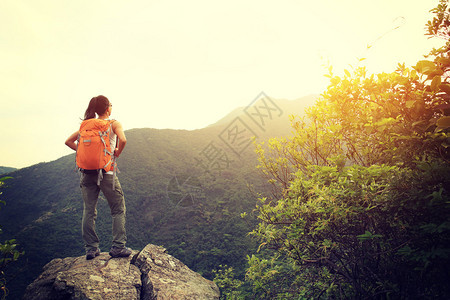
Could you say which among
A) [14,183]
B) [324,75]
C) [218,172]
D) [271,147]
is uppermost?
[14,183]

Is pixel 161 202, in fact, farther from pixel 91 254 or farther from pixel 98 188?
pixel 98 188

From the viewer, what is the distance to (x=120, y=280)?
3408 millimetres

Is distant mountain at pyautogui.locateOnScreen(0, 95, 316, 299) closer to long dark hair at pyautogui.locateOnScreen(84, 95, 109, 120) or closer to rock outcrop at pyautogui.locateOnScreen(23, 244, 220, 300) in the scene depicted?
rock outcrop at pyautogui.locateOnScreen(23, 244, 220, 300)

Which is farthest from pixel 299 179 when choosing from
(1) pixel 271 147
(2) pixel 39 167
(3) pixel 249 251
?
(2) pixel 39 167

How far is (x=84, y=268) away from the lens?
3.43 m

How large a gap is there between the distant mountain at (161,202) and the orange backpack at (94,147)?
363 centimetres

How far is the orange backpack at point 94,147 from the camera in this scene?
323 centimetres

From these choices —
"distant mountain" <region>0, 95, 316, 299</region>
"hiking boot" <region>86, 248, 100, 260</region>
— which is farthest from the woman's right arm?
"distant mountain" <region>0, 95, 316, 299</region>

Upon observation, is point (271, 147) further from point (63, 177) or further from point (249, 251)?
point (63, 177)

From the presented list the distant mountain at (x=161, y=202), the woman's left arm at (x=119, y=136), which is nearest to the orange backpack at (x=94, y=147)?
the woman's left arm at (x=119, y=136)

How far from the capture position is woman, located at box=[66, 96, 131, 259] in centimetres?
344

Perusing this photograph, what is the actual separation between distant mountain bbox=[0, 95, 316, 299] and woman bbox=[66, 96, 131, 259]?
341 cm

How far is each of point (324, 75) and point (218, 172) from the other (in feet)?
40.6

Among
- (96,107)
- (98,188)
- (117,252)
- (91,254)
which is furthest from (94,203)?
(96,107)
